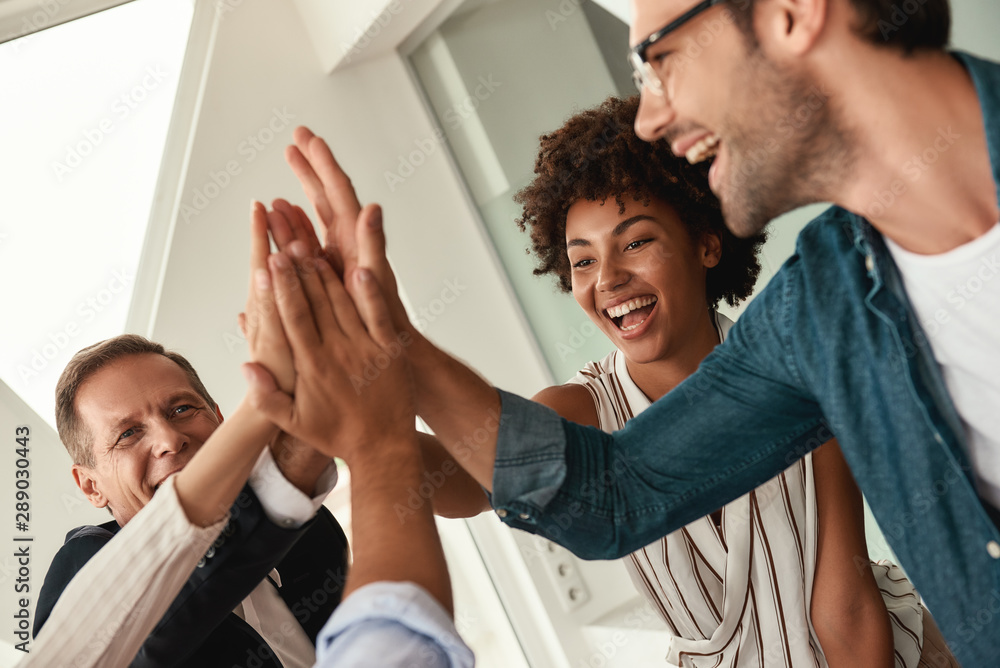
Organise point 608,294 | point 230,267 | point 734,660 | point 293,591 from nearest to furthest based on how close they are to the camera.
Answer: point 293,591 → point 734,660 → point 608,294 → point 230,267

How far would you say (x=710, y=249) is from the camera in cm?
184

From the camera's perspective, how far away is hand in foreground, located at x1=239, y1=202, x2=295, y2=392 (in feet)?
3.44

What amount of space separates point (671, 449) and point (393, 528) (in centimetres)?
47

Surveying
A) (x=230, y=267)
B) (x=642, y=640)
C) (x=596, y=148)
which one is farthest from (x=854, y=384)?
(x=230, y=267)

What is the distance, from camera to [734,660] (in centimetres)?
154

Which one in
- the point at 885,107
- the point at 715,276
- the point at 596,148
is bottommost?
the point at 715,276

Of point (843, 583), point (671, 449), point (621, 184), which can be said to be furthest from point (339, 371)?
point (843, 583)

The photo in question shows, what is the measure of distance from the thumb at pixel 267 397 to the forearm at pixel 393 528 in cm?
12

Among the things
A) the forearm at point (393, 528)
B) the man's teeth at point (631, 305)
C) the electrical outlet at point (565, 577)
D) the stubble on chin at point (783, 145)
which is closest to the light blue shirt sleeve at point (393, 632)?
the forearm at point (393, 528)

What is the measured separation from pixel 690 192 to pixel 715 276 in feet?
0.88

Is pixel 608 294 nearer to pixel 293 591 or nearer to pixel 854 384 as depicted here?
pixel 854 384

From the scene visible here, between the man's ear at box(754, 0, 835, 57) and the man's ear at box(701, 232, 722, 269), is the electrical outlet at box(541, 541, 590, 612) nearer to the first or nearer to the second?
the man's ear at box(701, 232, 722, 269)

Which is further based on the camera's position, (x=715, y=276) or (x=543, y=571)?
(x=543, y=571)

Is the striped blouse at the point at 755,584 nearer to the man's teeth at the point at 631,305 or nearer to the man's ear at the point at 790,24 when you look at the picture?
the man's teeth at the point at 631,305
